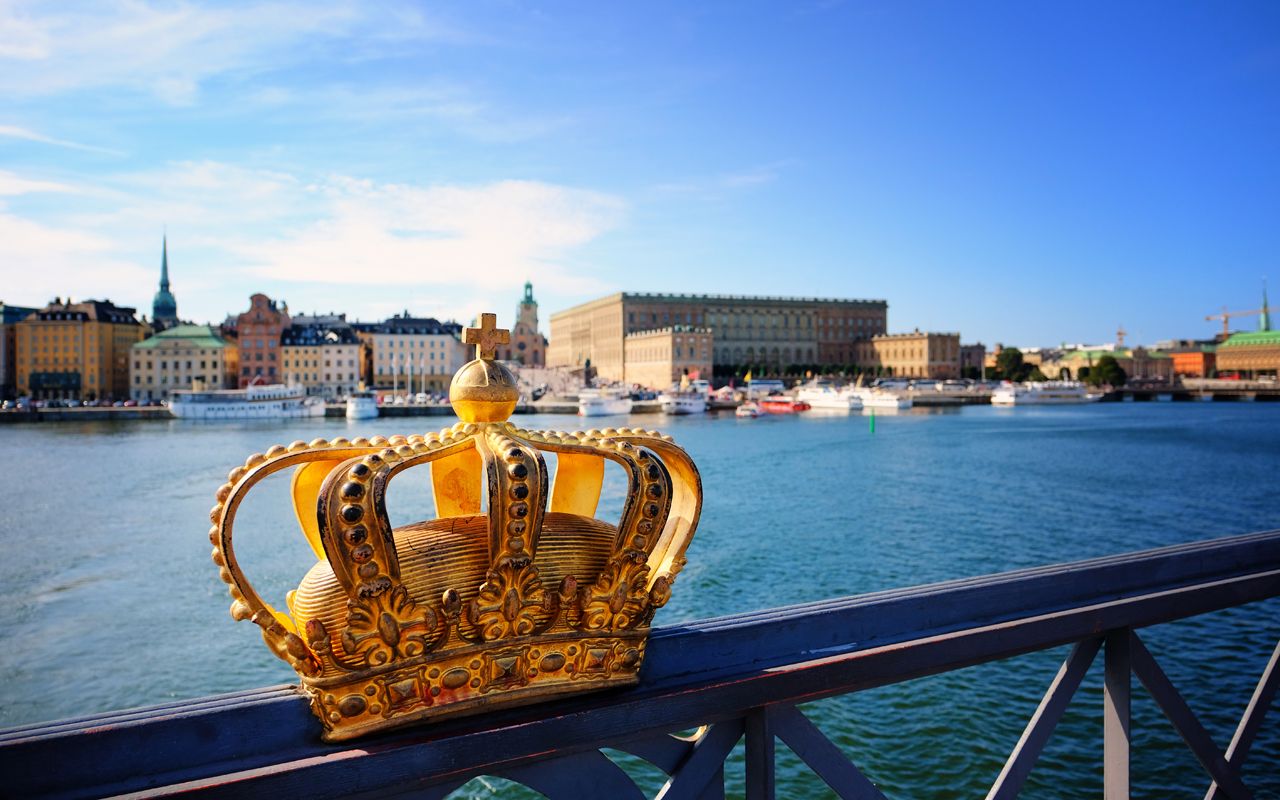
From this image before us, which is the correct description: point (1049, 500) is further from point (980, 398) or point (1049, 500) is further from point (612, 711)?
point (980, 398)

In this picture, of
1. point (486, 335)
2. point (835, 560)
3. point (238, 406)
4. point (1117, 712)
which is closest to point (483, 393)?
point (486, 335)

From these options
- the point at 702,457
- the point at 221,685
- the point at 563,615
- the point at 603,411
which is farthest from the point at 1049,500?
the point at 603,411

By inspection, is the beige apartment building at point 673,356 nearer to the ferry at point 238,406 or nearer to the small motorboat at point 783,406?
the small motorboat at point 783,406

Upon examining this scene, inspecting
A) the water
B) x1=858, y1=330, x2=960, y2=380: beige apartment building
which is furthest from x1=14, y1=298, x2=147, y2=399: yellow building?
x1=858, y1=330, x2=960, y2=380: beige apartment building

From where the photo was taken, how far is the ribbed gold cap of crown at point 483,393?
221cm

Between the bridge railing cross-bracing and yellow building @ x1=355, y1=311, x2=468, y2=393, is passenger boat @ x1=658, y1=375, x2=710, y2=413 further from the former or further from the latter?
the bridge railing cross-bracing

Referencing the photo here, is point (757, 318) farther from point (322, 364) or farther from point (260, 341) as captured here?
point (260, 341)

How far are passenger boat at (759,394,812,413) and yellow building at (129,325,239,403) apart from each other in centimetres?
5033

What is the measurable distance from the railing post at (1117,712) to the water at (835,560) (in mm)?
5059

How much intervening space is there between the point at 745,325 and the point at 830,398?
36.8 m

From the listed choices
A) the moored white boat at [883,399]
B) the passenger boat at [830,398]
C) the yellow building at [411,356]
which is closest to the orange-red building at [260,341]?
the yellow building at [411,356]

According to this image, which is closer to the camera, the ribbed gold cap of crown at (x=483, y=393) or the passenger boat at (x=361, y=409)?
the ribbed gold cap of crown at (x=483, y=393)

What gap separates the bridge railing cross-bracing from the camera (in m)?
1.62

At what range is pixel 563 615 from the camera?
6.73 feet
